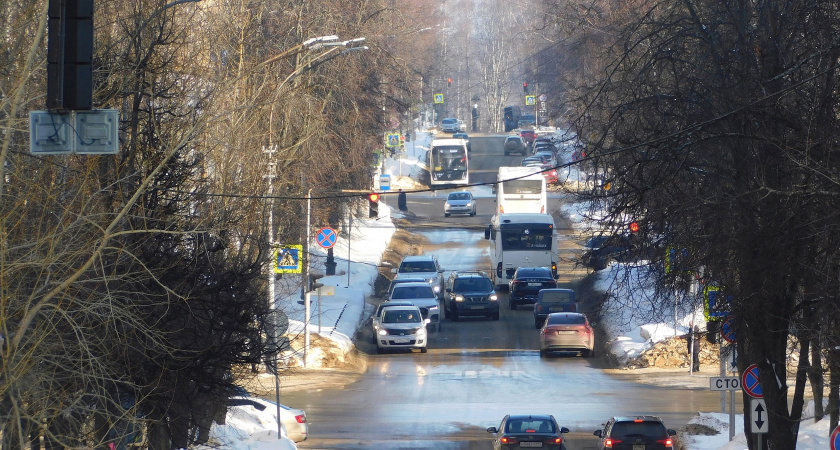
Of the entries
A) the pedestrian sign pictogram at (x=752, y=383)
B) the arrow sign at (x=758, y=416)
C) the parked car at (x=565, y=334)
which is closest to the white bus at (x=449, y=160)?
the parked car at (x=565, y=334)

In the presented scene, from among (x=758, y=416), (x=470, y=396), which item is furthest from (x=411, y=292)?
(x=758, y=416)

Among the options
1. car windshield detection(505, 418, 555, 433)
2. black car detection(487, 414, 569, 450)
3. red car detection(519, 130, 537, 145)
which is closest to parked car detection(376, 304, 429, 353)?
black car detection(487, 414, 569, 450)

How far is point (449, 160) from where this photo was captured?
226ft

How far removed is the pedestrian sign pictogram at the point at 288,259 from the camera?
2001 cm

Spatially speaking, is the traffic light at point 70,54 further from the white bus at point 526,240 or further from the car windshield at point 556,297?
the white bus at point 526,240

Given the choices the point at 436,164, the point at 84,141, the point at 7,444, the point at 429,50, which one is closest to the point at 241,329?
the point at 7,444

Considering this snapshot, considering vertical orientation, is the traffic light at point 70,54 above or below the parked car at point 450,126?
below

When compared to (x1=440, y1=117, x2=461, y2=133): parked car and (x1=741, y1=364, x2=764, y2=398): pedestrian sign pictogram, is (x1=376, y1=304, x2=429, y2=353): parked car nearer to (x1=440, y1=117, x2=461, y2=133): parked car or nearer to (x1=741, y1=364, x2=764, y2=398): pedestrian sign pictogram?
(x1=741, y1=364, x2=764, y2=398): pedestrian sign pictogram

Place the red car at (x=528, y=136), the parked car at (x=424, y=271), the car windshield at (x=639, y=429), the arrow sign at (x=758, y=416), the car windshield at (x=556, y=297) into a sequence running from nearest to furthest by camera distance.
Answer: the arrow sign at (x=758, y=416) → the car windshield at (x=639, y=429) → the car windshield at (x=556, y=297) → the parked car at (x=424, y=271) → the red car at (x=528, y=136)

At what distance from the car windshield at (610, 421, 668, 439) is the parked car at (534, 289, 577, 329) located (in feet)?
56.0

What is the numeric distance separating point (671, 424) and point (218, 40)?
12277 mm

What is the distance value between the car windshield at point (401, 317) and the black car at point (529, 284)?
7743 mm

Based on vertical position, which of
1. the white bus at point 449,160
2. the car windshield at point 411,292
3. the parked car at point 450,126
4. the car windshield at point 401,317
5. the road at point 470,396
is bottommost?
the road at point 470,396

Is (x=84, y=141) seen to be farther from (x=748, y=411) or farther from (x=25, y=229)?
(x=748, y=411)
